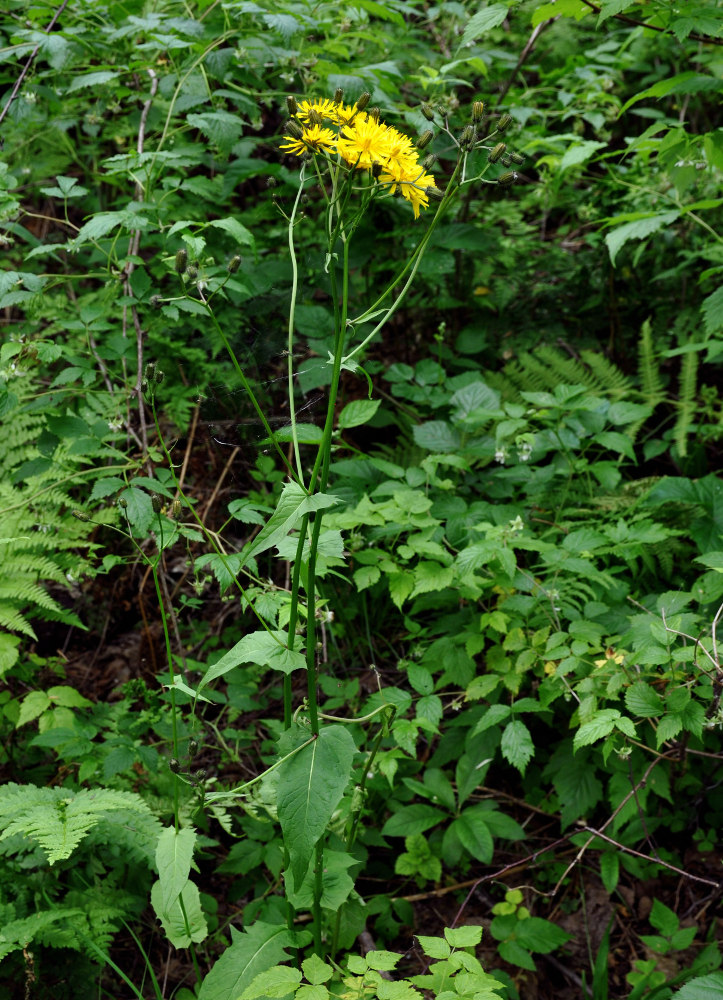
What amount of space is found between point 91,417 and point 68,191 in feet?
2.38

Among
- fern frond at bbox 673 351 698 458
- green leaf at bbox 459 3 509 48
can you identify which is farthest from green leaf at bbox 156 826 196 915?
fern frond at bbox 673 351 698 458

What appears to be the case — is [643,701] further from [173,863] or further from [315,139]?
[315,139]

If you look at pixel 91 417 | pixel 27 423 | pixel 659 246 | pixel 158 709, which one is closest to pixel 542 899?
pixel 158 709

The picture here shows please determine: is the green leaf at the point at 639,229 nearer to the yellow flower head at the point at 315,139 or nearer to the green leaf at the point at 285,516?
the yellow flower head at the point at 315,139

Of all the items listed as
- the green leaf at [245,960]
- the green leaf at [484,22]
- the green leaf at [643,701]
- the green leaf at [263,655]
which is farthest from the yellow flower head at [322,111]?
the green leaf at [245,960]

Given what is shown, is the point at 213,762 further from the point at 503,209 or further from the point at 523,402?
the point at 503,209

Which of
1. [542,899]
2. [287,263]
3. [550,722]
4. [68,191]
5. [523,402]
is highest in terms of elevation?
[68,191]

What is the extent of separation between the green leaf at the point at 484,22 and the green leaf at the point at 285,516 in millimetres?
1382

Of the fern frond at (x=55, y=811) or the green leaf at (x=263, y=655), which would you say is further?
the fern frond at (x=55, y=811)

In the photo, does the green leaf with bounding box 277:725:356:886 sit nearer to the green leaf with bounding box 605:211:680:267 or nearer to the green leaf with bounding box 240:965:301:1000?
the green leaf with bounding box 240:965:301:1000

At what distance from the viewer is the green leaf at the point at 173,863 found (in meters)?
1.26

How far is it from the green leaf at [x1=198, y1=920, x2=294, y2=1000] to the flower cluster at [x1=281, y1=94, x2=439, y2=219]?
1.59 m

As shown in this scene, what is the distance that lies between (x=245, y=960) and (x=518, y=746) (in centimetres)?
84

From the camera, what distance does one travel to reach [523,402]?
3146 millimetres
